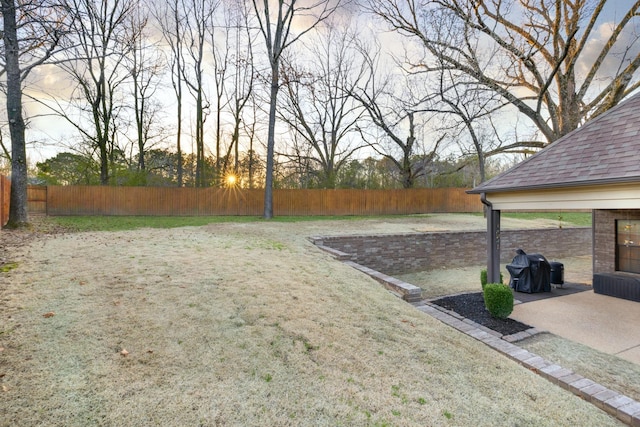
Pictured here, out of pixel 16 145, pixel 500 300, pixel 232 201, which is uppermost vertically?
pixel 16 145

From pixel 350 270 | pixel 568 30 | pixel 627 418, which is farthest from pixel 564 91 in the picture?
pixel 627 418

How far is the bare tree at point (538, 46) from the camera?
488 inches

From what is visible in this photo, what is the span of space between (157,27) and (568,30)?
64.7ft

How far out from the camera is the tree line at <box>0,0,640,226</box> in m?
12.8

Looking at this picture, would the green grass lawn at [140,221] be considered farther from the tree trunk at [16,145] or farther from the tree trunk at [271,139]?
the tree trunk at [16,145]

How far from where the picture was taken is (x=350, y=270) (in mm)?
5520

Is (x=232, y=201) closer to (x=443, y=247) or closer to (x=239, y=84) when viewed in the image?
(x=239, y=84)

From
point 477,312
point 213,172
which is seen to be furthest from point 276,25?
point 477,312

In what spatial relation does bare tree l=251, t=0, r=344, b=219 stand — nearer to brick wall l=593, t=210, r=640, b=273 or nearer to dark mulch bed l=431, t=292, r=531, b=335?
dark mulch bed l=431, t=292, r=531, b=335

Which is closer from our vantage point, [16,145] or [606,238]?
[606,238]

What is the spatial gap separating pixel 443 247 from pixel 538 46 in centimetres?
896

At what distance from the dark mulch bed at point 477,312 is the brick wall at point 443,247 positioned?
325cm

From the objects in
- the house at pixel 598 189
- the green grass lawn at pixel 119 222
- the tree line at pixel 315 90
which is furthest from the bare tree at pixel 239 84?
the house at pixel 598 189

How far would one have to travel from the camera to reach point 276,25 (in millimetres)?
15039
